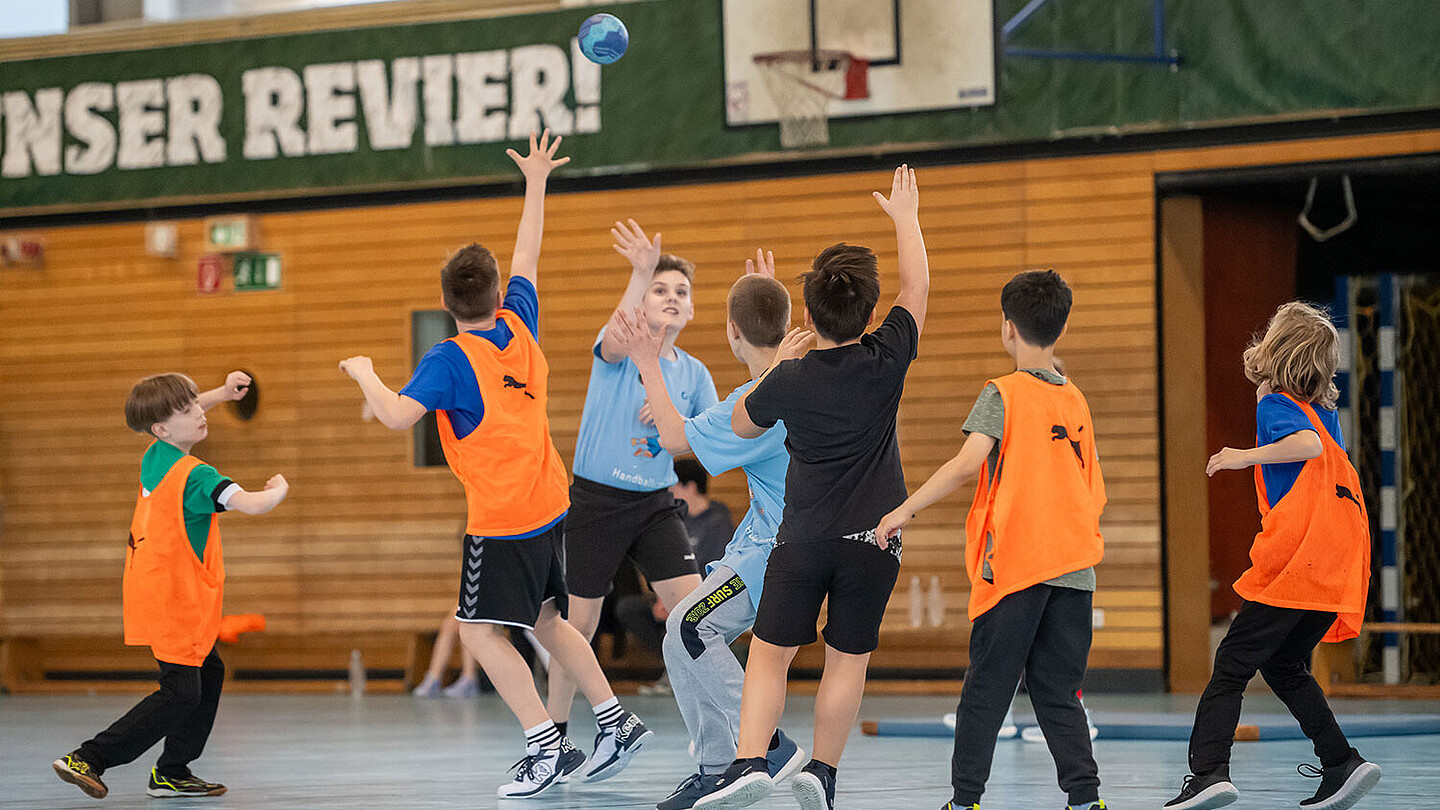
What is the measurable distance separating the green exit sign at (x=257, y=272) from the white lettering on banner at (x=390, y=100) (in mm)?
1402

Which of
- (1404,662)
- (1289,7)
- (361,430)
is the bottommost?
(1404,662)

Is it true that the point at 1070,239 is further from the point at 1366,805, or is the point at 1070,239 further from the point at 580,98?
the point at 1366,805

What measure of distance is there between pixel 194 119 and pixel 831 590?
10.0m

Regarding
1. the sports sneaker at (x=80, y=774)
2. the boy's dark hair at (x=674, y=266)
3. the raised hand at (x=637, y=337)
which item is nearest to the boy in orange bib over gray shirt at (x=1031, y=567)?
the raised hand at (x=637, y=337)

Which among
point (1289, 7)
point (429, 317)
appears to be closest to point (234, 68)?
point (429, 317)

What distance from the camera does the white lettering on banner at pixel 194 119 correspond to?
13.3 metres

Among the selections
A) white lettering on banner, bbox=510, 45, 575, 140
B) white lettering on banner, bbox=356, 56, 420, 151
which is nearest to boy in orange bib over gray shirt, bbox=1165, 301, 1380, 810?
white lettering on banner, bbox=510, 45, 575, 140

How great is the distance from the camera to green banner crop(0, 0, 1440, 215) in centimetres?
1071

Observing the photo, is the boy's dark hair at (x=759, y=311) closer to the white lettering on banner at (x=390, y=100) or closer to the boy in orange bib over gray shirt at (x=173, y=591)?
the boy in orange bib over gray shirt at (x=173, y=591)

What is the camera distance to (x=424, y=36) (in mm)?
12781

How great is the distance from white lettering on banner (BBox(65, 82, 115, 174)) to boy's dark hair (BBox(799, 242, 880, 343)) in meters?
10.2

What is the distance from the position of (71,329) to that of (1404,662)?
1116 centimetres

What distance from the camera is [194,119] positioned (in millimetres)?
13305

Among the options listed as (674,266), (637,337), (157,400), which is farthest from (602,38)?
(637,337)
